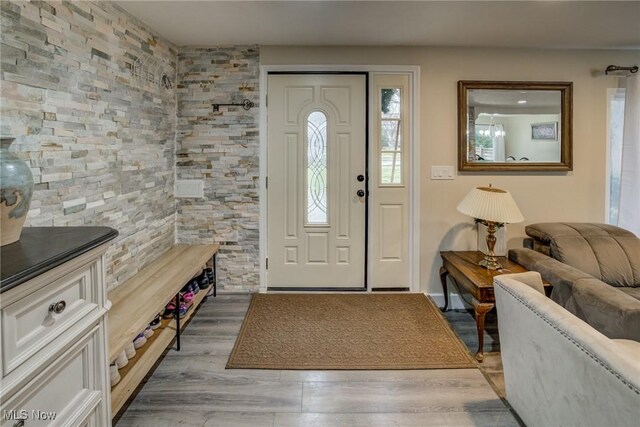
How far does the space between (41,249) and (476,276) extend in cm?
240

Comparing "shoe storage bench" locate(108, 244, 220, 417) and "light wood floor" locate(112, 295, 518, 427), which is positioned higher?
"shoe storage bench" locate(108, 244, 220, 417)

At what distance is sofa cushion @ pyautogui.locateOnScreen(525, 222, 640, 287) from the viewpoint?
268 centimetres

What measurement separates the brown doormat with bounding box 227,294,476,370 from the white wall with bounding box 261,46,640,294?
815mm

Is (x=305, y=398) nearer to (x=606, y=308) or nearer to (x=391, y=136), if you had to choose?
(x=606, y=308)

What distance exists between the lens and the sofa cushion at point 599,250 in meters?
2.68

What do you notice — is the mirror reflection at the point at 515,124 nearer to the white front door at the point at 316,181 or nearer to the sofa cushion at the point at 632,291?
the white front door at the point at 316,181

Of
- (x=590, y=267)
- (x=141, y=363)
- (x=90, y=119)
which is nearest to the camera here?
(x=141, y=363)

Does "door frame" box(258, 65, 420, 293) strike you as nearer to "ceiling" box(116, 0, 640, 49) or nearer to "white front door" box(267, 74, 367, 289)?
"white front door" box(267, 74, 367, 289)

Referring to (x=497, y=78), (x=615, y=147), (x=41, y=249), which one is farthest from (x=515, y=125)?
(x=41, y=249)

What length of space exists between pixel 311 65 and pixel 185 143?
1.31 m

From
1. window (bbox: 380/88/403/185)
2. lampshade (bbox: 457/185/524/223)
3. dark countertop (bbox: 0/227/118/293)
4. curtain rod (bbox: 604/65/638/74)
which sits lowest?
dark countertop (bbox: 0/227/118/293)

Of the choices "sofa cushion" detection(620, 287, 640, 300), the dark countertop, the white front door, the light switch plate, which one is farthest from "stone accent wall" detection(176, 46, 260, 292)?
"sofa cushion" detection(620, 287, 640, 300)

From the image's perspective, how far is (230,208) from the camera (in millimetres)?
3473

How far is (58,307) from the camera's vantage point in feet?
3.70
